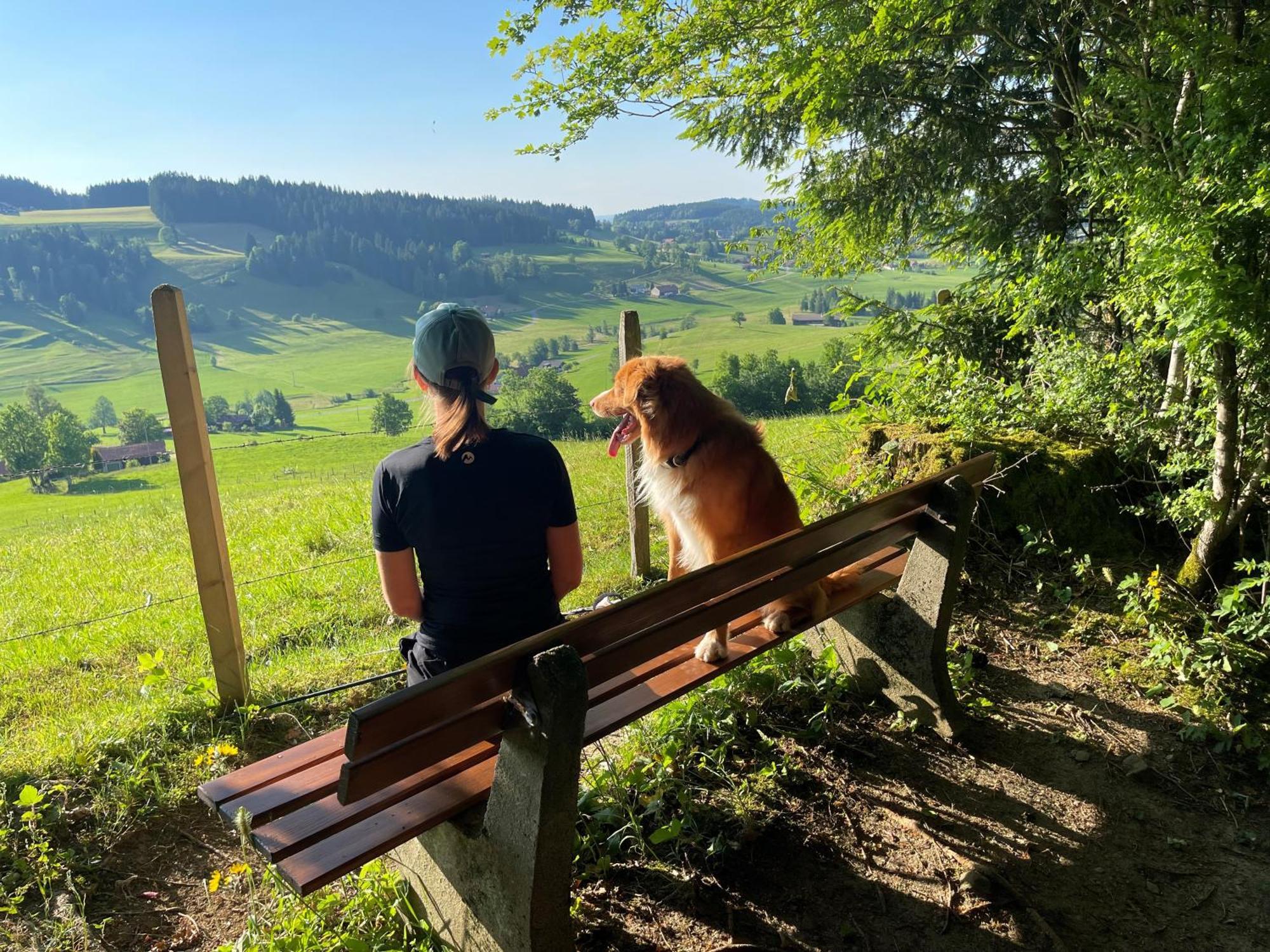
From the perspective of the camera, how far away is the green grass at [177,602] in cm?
413

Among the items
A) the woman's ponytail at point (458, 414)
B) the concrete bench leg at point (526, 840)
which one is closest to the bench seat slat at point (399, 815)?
the concrete bench leg at point (526, 840)

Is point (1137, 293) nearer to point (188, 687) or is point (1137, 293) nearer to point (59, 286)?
point (188, 687)

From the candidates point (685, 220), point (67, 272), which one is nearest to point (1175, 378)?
point (685, 220)

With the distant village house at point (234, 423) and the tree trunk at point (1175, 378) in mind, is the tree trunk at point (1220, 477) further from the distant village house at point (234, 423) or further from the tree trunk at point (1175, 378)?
the distant village house at point (234, 423)

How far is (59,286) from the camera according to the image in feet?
394

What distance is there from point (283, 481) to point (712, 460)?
18.6 meters

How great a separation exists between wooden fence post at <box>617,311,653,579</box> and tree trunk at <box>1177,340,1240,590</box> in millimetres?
3577

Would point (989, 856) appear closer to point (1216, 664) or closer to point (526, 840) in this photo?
point (1216, 664)

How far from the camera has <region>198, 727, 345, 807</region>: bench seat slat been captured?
2.05m

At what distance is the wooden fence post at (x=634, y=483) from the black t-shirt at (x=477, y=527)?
3147 mm

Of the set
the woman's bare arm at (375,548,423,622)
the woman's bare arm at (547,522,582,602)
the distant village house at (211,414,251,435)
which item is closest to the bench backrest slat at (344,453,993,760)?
the woman's bare arm at (547,522,582,602)

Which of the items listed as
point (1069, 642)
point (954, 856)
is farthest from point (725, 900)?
point (1069, 642)

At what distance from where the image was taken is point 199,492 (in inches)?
145

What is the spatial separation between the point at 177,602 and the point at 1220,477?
835 cm
